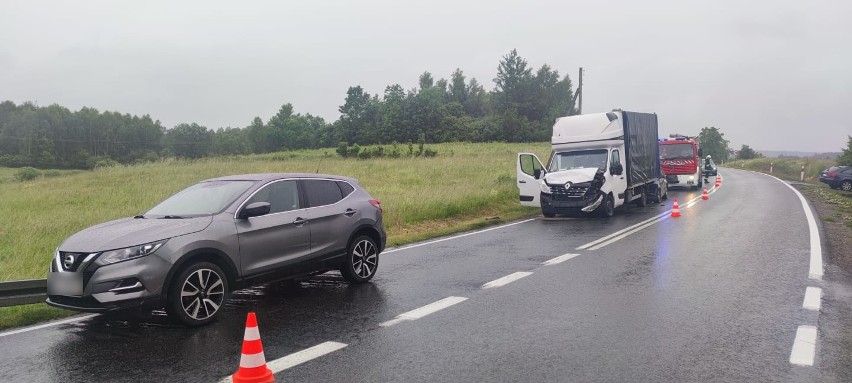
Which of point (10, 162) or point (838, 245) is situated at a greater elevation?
point (10, 162)

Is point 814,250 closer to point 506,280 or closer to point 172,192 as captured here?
point 506,280

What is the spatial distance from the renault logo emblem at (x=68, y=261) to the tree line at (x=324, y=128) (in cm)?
6715

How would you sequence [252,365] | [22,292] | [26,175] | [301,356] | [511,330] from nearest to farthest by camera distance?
1. [252,365]
2. [301,356]
3. [511,330]
4. [22,292]
5. [26,175]

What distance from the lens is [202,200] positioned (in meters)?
6.89

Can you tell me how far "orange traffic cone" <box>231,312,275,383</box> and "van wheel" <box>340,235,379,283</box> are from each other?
11.5 ft

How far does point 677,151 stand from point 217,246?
2836 cm

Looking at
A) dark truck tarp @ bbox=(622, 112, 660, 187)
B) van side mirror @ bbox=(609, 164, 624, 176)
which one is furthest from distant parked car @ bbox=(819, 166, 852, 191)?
van side mirror @ bbox=(609, 164, 624, 176)

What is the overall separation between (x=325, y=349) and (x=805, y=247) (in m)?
10.1

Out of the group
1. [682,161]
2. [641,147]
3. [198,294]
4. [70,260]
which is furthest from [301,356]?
[682,161]

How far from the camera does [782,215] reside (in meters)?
17.1

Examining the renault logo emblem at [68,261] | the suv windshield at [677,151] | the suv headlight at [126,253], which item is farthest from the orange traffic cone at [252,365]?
the suv windshield at [677,151]

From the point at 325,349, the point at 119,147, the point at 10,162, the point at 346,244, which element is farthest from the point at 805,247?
the point at 119,147

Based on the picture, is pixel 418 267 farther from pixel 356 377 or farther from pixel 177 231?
pixel 356 377

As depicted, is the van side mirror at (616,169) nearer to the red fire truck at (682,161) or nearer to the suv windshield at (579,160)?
the suv windshield at (579,160)
